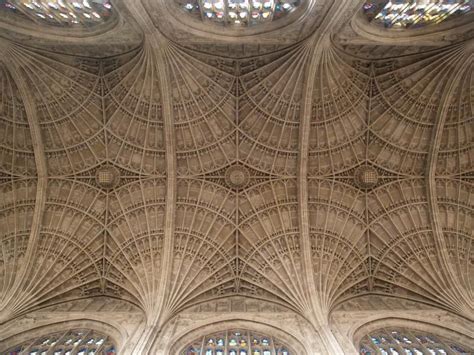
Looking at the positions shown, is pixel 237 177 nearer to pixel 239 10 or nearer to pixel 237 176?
pixel 237 176

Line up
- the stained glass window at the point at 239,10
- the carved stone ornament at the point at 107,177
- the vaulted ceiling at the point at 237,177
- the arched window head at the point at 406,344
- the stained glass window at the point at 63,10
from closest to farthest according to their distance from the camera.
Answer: the stained glass window at the point at 63,10 < the stained glass window at the point at 239,10 < the arched window head at the point at 406,344 < the vaulted ceiling at the point at 237,177 < the carved stone ornament at the point at 107,177

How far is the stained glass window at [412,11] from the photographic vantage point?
12586 millimetres

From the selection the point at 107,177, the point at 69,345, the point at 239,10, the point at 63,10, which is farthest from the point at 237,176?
the point at 69,345

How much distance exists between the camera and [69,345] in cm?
1345

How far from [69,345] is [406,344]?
1295 centimetres

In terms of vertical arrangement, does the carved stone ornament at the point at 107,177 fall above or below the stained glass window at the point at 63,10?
below

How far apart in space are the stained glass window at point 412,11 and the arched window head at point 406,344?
477 inches

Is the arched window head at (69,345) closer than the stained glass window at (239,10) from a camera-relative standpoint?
No

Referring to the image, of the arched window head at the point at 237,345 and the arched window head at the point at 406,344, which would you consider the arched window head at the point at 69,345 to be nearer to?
the arched window head at the point at 237,345

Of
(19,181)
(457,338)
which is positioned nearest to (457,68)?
(457,338)

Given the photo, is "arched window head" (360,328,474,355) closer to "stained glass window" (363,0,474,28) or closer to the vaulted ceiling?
the vaulted ceiling

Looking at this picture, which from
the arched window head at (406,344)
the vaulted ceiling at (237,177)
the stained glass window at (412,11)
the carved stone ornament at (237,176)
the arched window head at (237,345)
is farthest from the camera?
the carved stone ornament at (237,176)

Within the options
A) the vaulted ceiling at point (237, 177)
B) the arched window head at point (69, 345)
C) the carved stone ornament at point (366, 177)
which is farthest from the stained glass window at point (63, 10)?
the carved stone ornament at point (366, 177)

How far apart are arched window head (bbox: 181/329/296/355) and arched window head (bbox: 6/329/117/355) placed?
3.10 m
